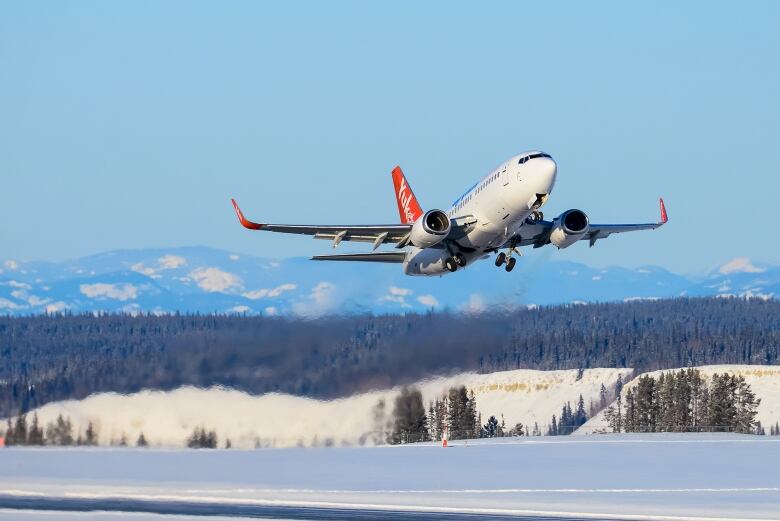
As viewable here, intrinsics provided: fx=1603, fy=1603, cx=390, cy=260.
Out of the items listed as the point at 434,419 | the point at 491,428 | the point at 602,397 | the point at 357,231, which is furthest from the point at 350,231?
the point at 602,397

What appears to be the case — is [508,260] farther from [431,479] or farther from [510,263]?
[431,479]

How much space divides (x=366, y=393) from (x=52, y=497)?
75.0ft

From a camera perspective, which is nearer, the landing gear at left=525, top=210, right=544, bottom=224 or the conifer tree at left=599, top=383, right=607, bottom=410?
the landing gear at left=525, top=210, right=544, bottom=224

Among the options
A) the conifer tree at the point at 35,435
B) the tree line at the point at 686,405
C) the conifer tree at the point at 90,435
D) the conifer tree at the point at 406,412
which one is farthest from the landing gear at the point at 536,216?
the tree line at the point at 686,405

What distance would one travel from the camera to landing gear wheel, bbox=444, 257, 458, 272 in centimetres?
6762

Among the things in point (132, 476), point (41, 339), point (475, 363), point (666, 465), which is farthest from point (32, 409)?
point (41, 339)

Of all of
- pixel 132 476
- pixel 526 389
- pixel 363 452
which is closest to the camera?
pixel 132 476

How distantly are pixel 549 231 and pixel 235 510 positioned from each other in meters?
27.2

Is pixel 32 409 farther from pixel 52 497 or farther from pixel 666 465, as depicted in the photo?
pixel 666 465

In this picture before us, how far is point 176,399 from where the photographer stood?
6494 centimetres

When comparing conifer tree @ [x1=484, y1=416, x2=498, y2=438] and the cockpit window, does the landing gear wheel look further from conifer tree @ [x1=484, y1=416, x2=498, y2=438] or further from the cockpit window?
conifer tree @ [x1=484, y1=416, x2=498, y2=438]

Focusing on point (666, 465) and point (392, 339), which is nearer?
point (666, 465)

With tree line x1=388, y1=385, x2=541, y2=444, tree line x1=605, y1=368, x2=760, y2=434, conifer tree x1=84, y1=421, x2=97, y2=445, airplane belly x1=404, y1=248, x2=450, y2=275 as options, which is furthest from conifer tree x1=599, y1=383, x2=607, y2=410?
conifer tree x1=84, y1=421, x2=97, y2=445

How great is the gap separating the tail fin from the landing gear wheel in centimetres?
1046
